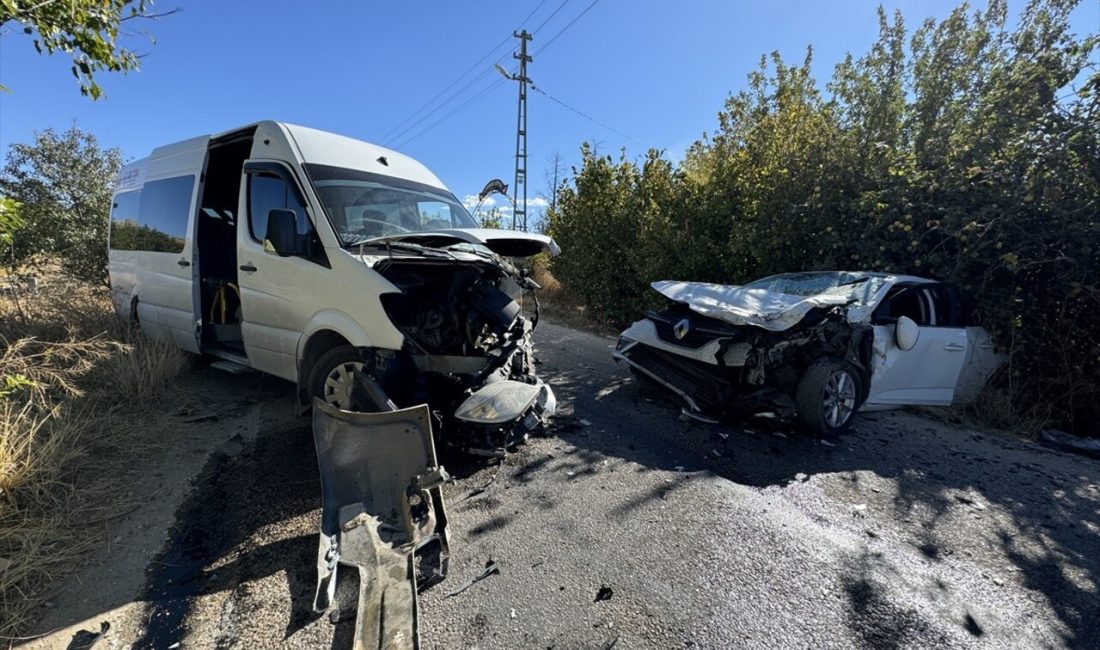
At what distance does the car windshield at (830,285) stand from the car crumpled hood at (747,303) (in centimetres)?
23

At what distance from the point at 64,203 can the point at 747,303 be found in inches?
435

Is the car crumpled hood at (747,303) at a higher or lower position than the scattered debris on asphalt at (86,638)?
higher

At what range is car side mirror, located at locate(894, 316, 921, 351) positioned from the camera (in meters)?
4.81

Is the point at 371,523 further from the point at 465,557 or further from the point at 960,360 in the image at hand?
the point at 960,360

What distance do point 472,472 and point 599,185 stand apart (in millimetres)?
8617

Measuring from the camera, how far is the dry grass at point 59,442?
7.95 feet

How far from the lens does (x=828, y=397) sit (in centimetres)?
442

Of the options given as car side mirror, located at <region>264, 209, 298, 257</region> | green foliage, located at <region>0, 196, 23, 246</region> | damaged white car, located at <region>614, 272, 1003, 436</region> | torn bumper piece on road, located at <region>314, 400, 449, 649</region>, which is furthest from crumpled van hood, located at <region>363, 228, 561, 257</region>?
green foliage, located at <region>0, 196, 23, 246</region>

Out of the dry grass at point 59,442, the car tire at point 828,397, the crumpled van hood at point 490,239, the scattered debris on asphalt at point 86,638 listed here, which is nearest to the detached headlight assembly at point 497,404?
the crumpled van hood at point 490,239

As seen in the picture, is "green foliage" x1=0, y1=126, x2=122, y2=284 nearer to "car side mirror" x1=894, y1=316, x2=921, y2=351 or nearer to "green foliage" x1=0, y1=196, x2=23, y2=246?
"green foliage" x1=0, y1=196, x2=23, y2=246

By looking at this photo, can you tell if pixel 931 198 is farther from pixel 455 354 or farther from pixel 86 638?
pixel 86 638

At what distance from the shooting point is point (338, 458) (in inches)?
124

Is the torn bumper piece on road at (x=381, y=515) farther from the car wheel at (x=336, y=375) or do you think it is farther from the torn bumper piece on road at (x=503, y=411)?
the car wheel at (x=336, y=375)

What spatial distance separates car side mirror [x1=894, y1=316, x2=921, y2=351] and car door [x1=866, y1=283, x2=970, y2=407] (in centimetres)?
4
